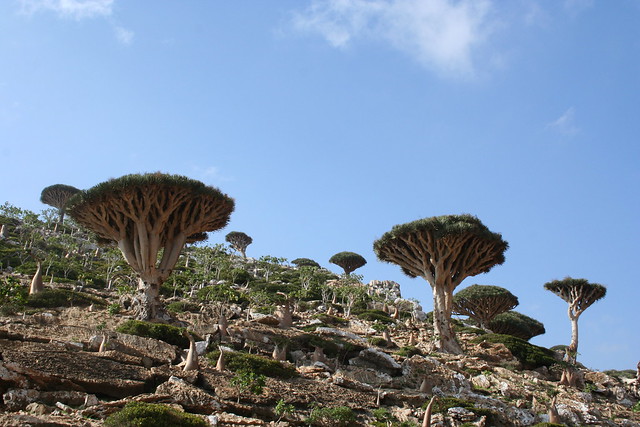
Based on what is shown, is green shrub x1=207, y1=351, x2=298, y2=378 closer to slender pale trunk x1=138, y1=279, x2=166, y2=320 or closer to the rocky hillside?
the rocky hillside

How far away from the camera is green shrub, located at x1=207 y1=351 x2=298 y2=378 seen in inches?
618

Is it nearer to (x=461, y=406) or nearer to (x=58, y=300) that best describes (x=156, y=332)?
(x=58, y=300)

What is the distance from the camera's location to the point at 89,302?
25609 millimetres

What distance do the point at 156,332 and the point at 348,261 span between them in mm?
54391

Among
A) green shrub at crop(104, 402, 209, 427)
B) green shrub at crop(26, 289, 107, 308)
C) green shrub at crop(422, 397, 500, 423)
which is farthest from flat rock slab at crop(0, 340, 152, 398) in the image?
green shrub at crop(26, 289, 107, 308)

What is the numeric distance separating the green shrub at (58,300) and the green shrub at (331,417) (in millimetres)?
16043

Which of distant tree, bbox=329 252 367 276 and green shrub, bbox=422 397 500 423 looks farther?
distant tree, bbox=329 252 367 276

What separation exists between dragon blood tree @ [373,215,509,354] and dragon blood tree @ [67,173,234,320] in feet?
32.1

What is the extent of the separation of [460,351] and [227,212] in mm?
13394

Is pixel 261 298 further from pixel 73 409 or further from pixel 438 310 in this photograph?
pixel 73 409

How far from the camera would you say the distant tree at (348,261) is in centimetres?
7200

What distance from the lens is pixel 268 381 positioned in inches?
589

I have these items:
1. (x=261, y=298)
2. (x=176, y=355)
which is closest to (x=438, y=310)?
(x=261, y=298)

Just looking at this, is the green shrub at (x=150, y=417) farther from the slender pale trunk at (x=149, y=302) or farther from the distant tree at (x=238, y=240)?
the distant tree at (x=238, y=240)
